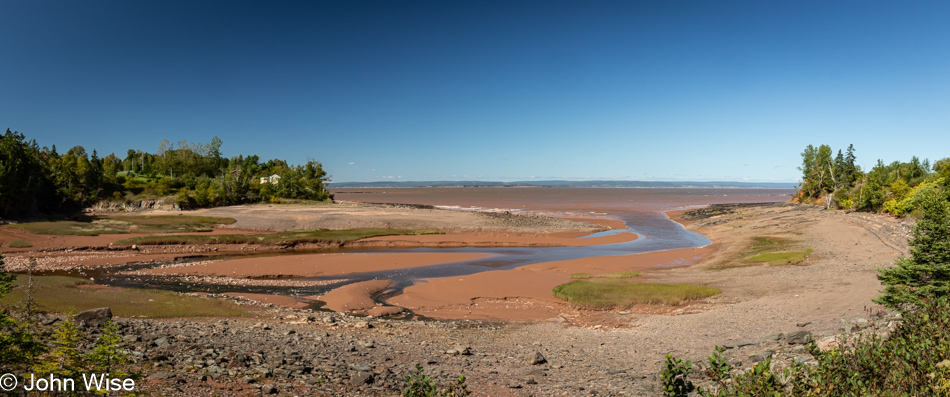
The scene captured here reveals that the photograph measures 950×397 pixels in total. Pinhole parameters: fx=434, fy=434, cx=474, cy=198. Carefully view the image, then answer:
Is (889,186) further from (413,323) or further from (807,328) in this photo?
(413,323)

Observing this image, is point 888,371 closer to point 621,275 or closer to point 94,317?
point 94,317

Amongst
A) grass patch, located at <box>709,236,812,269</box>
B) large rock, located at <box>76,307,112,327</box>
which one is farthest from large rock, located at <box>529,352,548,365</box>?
grass patch, located at <box>709,236,812,269</box>

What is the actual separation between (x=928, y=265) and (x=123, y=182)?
9095 centimetres

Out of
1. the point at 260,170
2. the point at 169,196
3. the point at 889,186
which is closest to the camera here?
the point at 889,186

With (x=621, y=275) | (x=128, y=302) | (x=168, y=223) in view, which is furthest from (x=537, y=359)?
(x=168, y=223)

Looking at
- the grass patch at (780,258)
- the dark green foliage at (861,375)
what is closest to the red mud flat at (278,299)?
the dark green foliage at (861,375)

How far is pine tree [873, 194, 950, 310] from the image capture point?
1180 centimetres

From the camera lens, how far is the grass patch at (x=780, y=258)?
91.9 ft

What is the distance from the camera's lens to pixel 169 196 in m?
64.4

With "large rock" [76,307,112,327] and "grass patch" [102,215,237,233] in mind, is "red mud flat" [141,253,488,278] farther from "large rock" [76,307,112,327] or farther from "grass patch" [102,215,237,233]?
"grass patch" [102,215,237,233]

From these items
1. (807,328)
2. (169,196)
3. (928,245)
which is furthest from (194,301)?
(169,196)

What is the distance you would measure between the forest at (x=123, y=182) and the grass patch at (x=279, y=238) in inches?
779

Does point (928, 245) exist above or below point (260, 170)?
below

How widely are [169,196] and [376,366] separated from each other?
68.5 m
